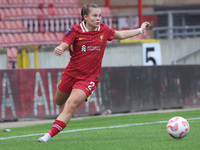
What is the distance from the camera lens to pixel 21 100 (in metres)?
13.5

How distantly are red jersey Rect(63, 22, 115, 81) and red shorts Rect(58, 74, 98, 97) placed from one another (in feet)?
0.21

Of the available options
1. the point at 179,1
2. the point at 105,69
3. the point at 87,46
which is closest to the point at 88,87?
the point at 87,46

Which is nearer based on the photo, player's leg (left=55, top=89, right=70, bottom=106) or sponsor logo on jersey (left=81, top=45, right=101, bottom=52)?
sponsor logo on jersey (left=81, top=45, right=101, bottom=52)

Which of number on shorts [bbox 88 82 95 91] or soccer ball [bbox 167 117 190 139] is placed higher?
number on shorts [bbox 88 82 95 91]

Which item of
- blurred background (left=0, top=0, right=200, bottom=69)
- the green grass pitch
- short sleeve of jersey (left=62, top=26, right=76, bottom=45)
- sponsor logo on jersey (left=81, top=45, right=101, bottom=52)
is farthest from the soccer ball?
blurred background (left=0, top=0, right=200, bottom=69)

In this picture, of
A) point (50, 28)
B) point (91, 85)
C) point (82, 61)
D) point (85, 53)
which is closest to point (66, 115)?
point (91, 85)

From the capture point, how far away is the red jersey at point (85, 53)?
7.75 metres

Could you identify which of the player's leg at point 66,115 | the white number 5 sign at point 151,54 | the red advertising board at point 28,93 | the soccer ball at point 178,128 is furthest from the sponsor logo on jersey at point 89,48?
the white number 5 sign at point 151,54

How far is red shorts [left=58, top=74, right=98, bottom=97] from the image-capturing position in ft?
25.3

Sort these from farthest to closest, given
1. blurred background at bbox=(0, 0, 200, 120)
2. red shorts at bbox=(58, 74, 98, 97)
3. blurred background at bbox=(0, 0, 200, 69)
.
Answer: blurred background at bbox=(0, 0, 200, 69), blurred background at bbox=(0, 0, 200, 120), red shorts at bbox=(58, 74, 98, 97)

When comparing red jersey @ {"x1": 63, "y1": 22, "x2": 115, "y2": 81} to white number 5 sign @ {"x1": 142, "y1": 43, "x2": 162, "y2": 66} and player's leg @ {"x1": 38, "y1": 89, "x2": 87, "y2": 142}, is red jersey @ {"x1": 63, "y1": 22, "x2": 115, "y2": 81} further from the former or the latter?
white number 5 sign @ {"x1": 142, "y1": 43, "x2": 162, "y2": 66}

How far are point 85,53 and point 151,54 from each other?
12.6 meters

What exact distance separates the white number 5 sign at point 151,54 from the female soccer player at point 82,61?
12.3 m

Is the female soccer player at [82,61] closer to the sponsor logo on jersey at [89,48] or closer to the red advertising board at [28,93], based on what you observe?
the sponsor logo on jersey at [89,48]
